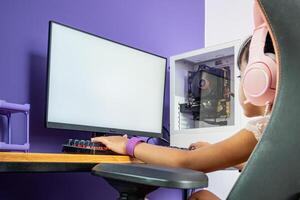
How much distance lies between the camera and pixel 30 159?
80 cm

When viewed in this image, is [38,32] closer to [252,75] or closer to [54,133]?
[54,133]

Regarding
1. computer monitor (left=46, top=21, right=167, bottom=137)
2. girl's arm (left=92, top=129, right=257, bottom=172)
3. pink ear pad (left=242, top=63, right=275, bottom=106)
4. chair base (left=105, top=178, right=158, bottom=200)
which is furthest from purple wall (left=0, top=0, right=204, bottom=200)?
pink ear pad (left=242, top=63, right=275, bottom=106)

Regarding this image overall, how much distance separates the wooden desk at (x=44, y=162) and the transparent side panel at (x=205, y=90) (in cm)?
101

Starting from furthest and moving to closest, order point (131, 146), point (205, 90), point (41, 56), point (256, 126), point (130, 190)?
point (205, 90)
point (41, 56)
point (131, 146)
point (256, 126)
point (130, 190)

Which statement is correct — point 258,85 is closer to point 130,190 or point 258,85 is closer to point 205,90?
point 130,190

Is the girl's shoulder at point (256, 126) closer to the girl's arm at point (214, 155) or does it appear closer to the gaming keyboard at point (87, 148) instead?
the girl's arm at point (214, 155)

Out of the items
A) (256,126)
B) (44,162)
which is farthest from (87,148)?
(256,126)

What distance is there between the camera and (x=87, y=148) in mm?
1090

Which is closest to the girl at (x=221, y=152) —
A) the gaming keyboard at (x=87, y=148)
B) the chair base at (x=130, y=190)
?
the gaming keyboard at (x=87, y=148)

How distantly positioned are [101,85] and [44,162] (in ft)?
2.26

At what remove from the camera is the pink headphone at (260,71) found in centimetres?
66

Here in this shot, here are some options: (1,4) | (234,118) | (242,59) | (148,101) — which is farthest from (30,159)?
(234,118)

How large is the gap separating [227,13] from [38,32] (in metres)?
1.42

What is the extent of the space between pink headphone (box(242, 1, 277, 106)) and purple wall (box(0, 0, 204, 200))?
951mm
